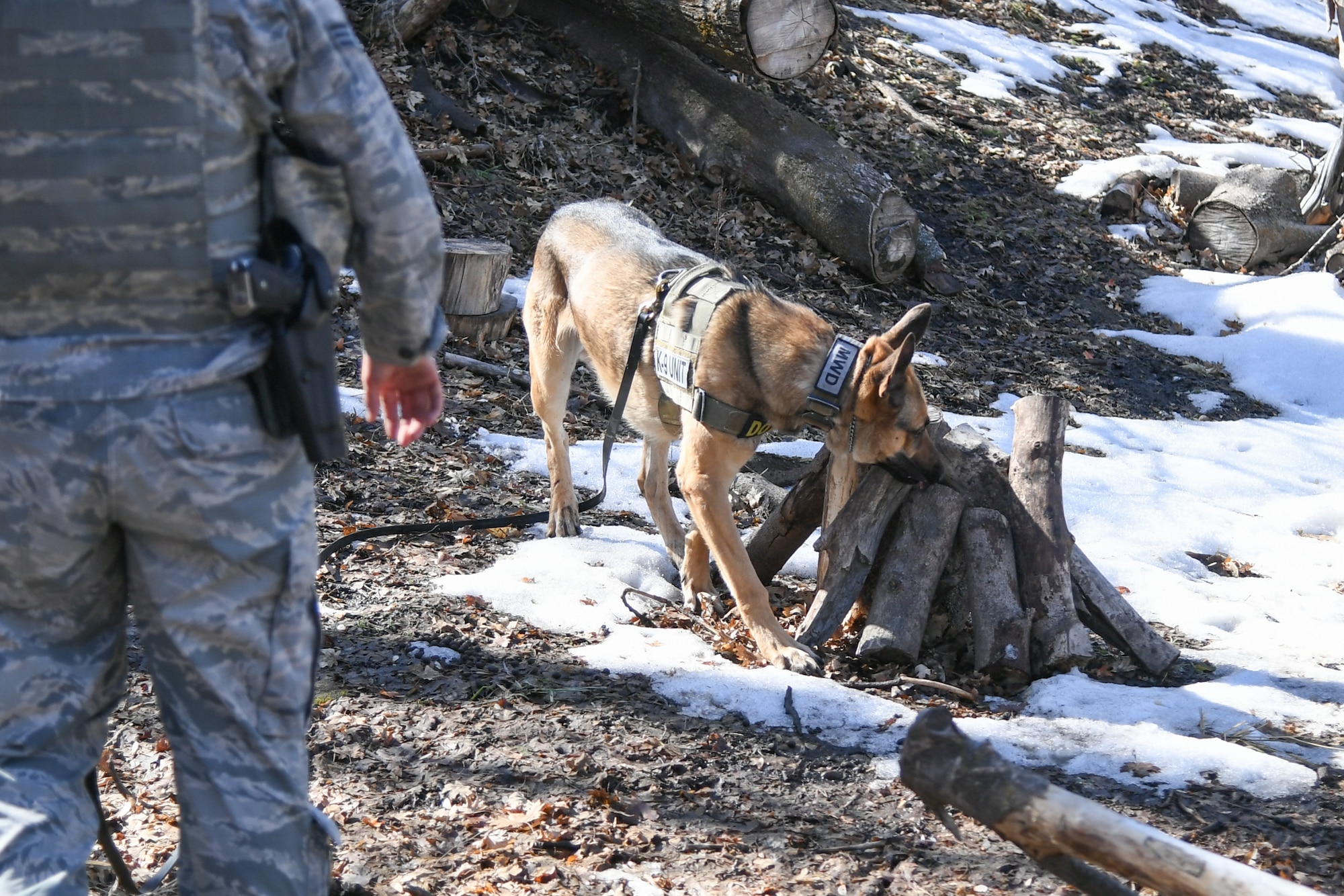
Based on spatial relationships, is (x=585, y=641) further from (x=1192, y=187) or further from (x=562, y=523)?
(x=1192, y=187)

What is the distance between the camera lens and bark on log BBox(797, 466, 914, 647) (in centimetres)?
489

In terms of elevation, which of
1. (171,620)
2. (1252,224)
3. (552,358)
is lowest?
(552,358)

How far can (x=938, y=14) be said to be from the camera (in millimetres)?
15656

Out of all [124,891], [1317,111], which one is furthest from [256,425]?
[1317,111]

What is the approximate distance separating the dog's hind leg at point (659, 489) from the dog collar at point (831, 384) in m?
1.37

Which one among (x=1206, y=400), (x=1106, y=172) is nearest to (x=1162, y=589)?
(x=1206, y=400)

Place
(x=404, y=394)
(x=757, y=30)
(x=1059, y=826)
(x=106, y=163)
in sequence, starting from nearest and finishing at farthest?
(x=106, y=163)
(x=1059, y=826)
(x=404, y=394)
(x=757, y=30)

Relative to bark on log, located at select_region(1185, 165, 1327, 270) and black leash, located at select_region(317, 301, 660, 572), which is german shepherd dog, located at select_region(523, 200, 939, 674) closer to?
black leash, located at select_region(317, 301, 660, 572)

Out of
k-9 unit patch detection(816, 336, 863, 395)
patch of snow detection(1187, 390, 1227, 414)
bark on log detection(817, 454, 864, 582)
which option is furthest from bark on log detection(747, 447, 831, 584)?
patch of snow detection(1187, 390, 1227, 414)

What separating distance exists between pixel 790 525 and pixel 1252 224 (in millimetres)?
8750

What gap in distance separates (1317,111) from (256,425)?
58.2ft

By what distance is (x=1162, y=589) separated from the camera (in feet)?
18.7

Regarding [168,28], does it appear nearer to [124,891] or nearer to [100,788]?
[124,891]

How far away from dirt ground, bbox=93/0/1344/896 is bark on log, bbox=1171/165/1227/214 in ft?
1.81
